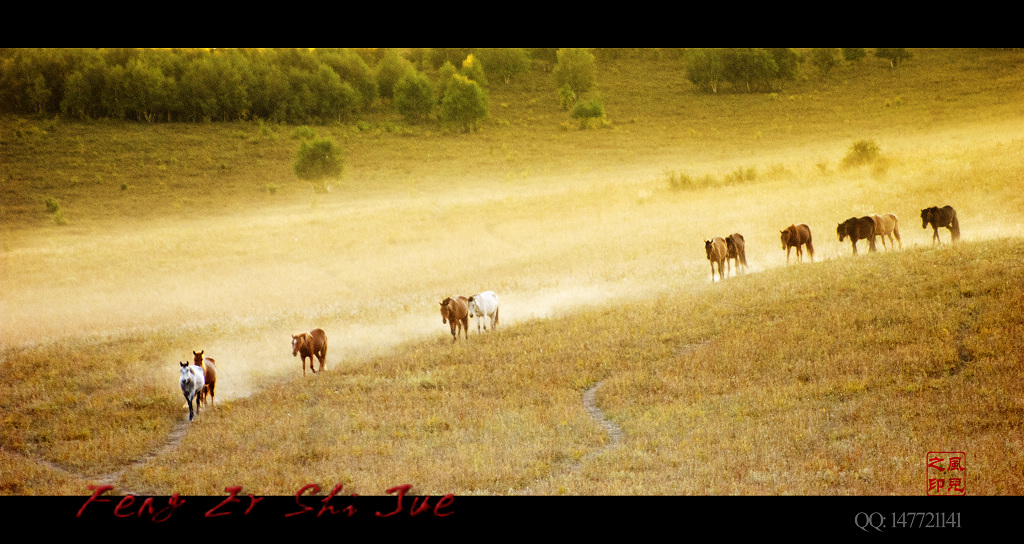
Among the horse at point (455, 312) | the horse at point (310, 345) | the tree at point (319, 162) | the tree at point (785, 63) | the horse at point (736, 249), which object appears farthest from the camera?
the tree at point (319, 162)

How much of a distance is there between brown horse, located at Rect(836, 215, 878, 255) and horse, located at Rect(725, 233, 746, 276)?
2.70 meters

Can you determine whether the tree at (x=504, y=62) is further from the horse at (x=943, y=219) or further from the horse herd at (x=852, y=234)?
the horse at (x=943, y=219)

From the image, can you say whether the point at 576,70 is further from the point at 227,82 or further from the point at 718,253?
the point at 227,82

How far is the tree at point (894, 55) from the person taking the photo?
83.6ft

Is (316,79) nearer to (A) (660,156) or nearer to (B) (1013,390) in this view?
(A) (660,156)

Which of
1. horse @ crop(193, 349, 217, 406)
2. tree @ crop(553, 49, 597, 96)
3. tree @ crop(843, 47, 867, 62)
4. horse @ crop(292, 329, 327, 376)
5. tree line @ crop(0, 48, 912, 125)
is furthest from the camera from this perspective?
tree line @ crop(0, 48, 912, 125)

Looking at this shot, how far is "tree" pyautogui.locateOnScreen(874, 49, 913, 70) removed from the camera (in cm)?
2547

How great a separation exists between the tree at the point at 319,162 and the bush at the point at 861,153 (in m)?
18.8

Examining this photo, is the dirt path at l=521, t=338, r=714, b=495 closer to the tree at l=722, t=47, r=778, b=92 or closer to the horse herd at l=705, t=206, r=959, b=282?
the horse herd at l=705, t=206, r=959, b=282

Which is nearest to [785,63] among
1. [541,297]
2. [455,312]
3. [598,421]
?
[541,297]

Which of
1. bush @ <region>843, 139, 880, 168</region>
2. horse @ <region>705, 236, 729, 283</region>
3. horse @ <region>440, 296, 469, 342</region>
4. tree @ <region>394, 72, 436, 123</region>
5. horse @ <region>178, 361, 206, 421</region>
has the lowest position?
horse @ <region>178, 361, 206, 421</region>

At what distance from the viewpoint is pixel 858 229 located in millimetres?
20297

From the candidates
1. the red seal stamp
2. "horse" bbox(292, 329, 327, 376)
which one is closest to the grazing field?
the red seal stamp

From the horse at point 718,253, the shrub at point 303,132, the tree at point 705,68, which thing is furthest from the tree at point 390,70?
the horse at point 718,253
